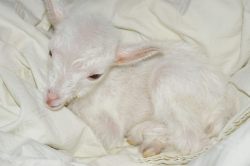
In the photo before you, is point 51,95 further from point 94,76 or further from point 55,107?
point 94,76

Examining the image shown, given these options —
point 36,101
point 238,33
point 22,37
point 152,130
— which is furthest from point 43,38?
point 238,33

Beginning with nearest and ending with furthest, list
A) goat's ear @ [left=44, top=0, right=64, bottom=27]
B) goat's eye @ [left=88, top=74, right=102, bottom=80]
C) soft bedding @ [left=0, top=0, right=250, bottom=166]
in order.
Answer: soft bedding @ [left=0, top=0, right=250, bottom=166] < goat's eye @ [left=88, top=74, right=102, bottom=80] < goat's ear @ [left=44, top=0, right=64, bottom=27]

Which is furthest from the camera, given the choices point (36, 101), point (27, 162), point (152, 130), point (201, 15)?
point (201, 15)

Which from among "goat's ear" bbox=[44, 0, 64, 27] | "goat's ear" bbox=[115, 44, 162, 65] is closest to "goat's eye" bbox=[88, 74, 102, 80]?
"goat's ear" bbox=[115, 44, 162, 65]

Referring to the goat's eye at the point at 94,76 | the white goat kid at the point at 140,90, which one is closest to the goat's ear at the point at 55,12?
the white goat kid at the point at 140,90

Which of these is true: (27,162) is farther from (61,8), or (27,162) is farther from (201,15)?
(201,15)

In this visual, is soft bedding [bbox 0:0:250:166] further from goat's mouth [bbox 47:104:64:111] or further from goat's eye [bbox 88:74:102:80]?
goat's eye [bbox 88:74:102:80]
